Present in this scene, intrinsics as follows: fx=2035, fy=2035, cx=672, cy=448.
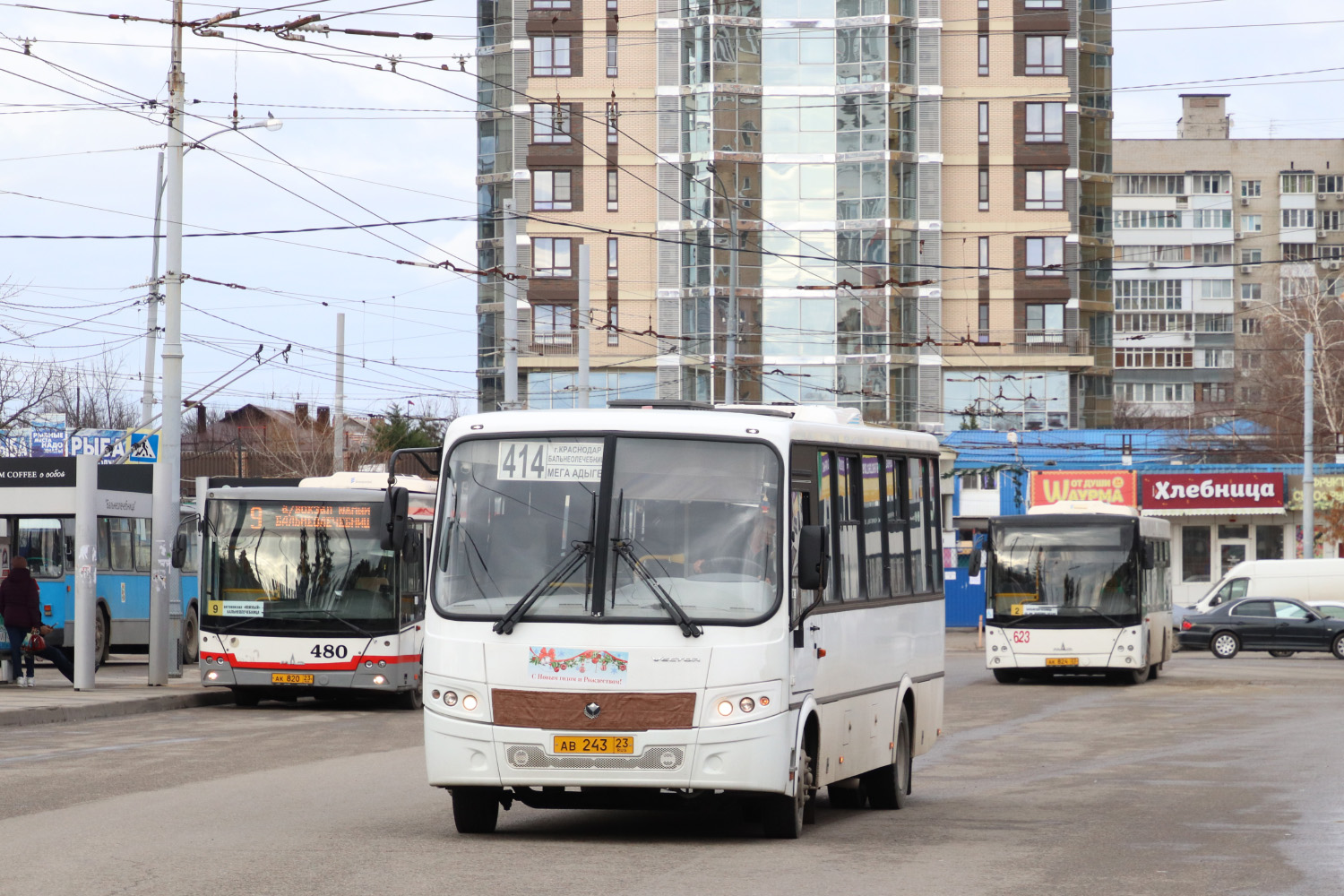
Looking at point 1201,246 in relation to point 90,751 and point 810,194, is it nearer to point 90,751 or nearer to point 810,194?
point 810,194

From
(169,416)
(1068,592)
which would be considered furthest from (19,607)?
(1068,592)

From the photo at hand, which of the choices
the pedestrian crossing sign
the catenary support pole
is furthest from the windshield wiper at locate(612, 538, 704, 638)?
the pedestrian crossing sign

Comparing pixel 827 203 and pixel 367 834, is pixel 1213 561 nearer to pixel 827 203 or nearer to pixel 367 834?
pixel 827 203

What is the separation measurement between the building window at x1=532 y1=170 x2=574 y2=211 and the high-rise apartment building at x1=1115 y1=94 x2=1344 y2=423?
59323 mm

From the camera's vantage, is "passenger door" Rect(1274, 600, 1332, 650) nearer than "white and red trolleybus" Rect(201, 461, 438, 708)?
No

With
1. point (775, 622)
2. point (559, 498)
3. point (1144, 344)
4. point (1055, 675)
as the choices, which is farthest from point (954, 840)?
point (1144, 344)

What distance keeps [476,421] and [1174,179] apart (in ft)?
405

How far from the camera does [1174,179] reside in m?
130

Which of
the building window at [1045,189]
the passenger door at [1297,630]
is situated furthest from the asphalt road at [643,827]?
the building window at [1045,189]

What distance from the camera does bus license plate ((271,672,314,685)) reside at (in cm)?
2553

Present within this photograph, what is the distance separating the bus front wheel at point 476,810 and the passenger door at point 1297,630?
38.1 meters

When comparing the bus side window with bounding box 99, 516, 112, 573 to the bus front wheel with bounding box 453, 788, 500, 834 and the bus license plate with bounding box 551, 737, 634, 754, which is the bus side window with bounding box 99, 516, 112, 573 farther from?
the bus license plate with bounding box 551, 737, 634, 754

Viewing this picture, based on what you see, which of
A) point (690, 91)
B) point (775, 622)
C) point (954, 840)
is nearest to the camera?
point (775, 622)

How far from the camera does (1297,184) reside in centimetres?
13238
